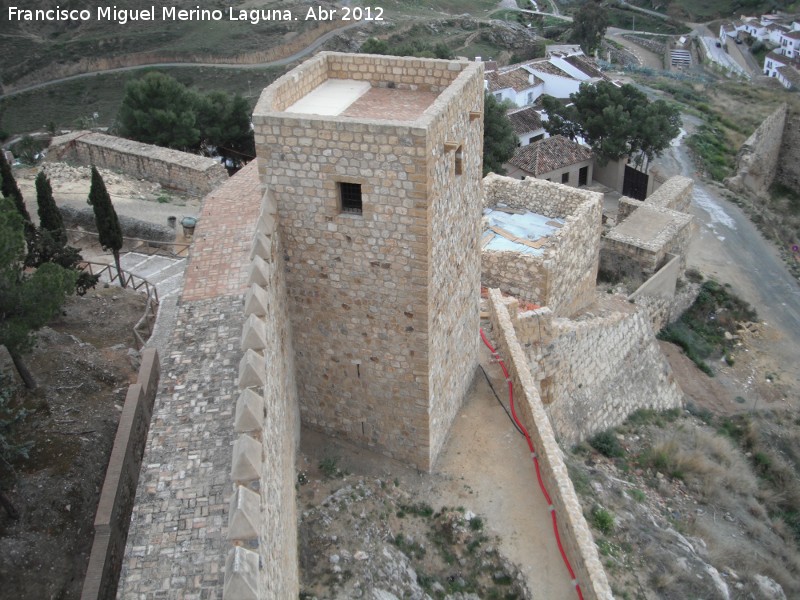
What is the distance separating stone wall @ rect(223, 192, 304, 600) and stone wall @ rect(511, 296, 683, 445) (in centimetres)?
516

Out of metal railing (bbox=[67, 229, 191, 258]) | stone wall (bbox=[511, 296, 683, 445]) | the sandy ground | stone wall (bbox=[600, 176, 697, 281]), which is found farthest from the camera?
stone wall (bbox=[600, 176, 697, 281])

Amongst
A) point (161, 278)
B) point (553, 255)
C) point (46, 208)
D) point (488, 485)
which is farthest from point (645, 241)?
point (46, 208)

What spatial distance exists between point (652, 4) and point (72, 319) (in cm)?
8404

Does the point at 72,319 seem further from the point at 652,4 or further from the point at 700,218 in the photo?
the point at 652,4

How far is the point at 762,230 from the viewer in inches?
1137

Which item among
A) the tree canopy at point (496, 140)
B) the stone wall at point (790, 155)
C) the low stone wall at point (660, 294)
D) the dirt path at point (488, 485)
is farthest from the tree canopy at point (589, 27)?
the dirt path at point (488, 485)

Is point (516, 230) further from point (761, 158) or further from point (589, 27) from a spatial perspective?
point (589, 27)

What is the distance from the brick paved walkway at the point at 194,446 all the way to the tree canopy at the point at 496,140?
722 inches

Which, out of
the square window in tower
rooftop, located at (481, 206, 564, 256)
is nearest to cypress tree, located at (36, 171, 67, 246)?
the square window in tower

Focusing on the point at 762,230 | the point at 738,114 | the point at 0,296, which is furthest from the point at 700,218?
the point at 0,296

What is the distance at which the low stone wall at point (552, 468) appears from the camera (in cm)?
920

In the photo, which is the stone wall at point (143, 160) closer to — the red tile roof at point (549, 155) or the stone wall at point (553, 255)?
the stone wall at point (553, 255)

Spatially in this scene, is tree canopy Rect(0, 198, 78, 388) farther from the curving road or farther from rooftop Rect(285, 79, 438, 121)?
the curving road

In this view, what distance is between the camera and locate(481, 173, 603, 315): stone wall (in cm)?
1538
